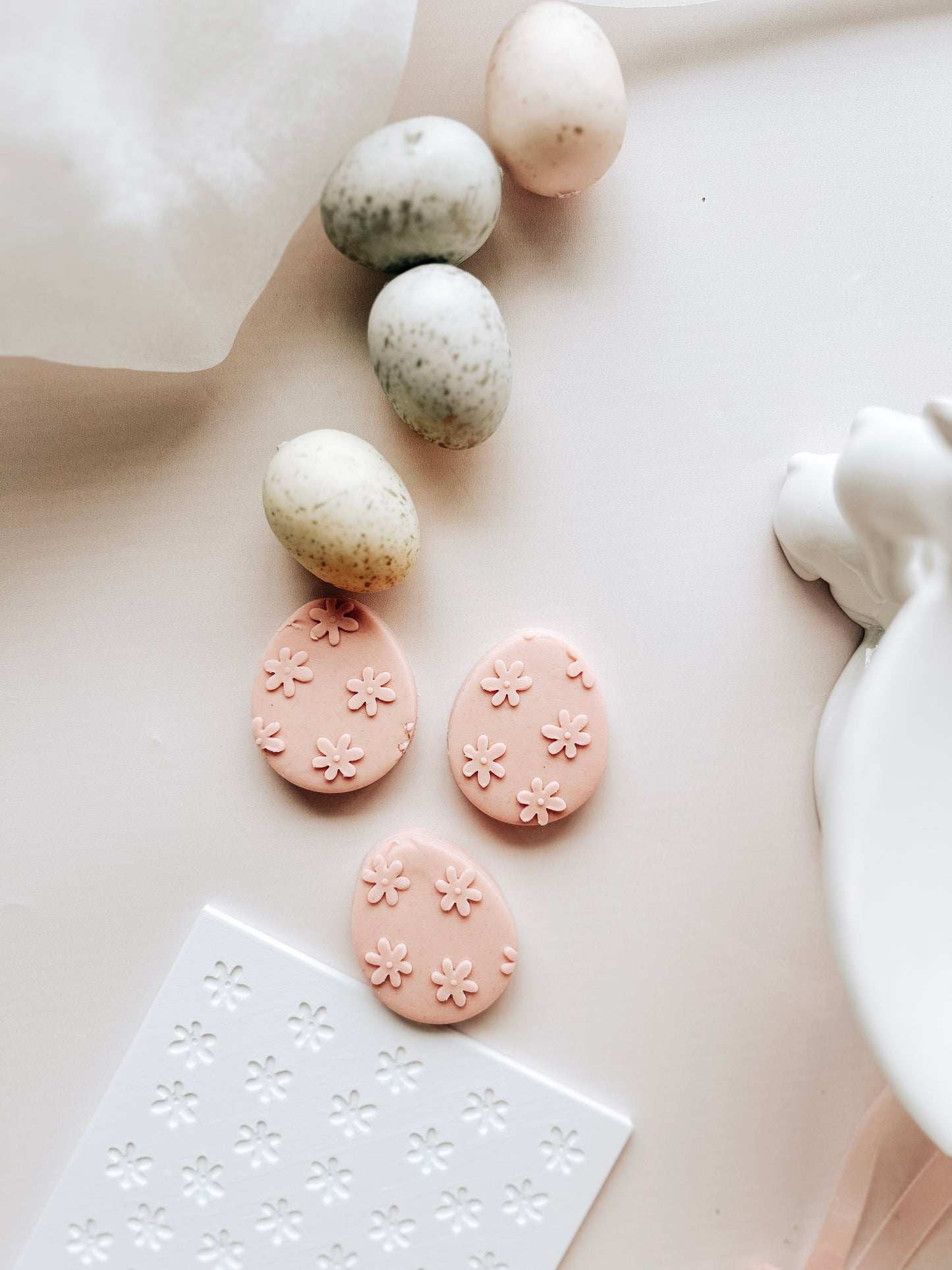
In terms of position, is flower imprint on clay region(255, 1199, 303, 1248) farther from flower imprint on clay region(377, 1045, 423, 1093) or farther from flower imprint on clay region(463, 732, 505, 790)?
flower imprint on clay region(463, 732, 505, 790)

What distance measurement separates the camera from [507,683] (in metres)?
0.63

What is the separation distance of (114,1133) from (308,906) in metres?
0.19

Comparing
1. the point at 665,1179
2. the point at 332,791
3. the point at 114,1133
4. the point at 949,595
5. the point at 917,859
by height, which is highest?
the point at 949,595

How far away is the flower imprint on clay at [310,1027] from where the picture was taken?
2.10 ft

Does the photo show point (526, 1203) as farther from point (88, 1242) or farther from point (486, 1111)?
point (88, 1242)

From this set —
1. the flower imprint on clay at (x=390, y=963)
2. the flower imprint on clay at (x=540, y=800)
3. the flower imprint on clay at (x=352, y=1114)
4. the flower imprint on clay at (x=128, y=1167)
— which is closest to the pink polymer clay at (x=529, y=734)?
the flower imprint on clay at (x=540, y=800)

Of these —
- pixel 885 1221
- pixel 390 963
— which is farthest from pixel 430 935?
pixel 885 1221

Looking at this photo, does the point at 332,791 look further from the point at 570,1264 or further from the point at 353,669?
the point at 570,1264

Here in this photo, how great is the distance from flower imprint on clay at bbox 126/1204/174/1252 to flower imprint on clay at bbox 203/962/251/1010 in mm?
138

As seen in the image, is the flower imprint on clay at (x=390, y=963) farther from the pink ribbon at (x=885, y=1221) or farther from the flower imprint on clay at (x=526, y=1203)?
the pink ribbon at (x=885, y=1221)

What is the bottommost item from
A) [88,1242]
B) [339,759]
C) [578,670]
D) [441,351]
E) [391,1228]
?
[88,1242]

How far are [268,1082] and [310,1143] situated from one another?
5 centimetres

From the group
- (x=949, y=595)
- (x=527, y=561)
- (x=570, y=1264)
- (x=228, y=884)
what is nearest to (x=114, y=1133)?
(x=228, y=884)

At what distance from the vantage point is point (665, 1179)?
0.65m
